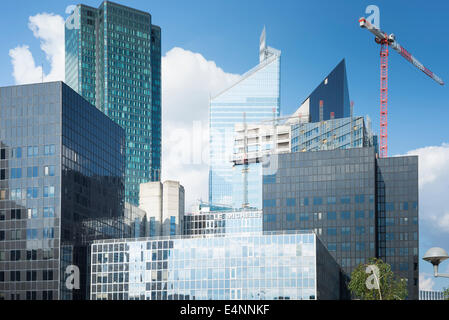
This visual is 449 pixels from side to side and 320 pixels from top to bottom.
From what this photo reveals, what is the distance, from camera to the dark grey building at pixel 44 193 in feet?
424

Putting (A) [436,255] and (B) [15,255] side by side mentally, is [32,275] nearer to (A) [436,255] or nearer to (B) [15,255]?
(B) [15,255]

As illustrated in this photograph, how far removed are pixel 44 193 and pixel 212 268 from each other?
120ft

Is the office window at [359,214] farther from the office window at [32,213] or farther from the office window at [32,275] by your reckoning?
the office window at [32,275]

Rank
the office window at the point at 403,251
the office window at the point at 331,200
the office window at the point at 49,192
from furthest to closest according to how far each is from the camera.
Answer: the office window at the point at 403,251, the office window at the point at 331,200, the office window at the point at 49,192

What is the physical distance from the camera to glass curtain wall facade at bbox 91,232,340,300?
122000 millimetres

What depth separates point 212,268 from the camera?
125 meters

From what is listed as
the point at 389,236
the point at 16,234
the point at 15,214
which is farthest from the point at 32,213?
the point at 389,236

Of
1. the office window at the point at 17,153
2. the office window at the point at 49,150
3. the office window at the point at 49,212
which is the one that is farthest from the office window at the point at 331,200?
the office window at the point at 17,153

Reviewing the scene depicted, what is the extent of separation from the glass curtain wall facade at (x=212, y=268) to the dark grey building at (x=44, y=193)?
7.76m

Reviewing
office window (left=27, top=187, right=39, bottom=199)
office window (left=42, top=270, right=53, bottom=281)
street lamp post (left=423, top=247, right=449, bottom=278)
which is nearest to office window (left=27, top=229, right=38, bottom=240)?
office window (left=27, top=187, right=39, bottom=199)

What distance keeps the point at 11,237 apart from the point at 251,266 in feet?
156

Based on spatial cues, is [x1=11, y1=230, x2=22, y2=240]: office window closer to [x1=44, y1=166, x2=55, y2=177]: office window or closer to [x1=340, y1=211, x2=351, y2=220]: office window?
[x1=44, y1=166, x2=55, y2=177]: office window
